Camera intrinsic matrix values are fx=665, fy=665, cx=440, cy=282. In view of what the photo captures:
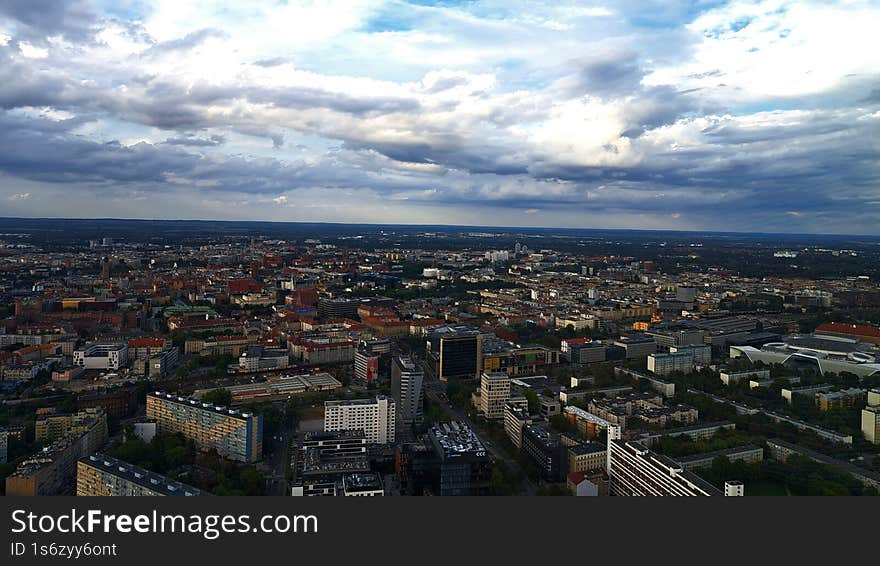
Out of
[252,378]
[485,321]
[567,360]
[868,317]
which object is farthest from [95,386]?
[868,317]

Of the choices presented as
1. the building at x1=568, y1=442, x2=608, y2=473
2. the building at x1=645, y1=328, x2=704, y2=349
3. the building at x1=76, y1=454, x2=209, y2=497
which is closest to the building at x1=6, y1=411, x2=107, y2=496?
the building at x1=76, y1=454, x2=209, y2=497

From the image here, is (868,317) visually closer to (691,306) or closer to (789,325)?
(789,325)

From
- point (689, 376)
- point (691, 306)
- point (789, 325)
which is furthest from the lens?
point (691, 306)

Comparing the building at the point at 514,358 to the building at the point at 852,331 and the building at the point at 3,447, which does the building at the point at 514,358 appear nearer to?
the building at the point at 852,331

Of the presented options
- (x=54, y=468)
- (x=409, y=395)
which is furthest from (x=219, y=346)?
(x=54, y=468)

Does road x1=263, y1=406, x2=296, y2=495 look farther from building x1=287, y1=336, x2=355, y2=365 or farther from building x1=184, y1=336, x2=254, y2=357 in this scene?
building x1=184, y1=336, x2=254, y2=357
